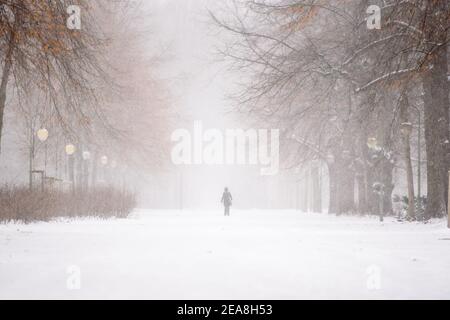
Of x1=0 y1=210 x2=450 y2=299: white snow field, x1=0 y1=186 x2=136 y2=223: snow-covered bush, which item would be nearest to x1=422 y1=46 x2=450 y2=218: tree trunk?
x1=0 y1=210 x2=450 y2=299: white snow field

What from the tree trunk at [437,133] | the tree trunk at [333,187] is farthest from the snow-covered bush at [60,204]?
the tree trunk at [333,187]

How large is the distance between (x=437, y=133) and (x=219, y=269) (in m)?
11.2

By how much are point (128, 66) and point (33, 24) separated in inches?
677

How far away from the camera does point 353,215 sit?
23625mm

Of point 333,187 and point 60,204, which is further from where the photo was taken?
point 333,187

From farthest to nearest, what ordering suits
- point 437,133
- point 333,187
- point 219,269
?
point 333,187 → point 437,133 → point 219,269

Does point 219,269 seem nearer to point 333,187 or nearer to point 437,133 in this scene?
point 437,133

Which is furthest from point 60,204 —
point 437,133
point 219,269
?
point 437,133

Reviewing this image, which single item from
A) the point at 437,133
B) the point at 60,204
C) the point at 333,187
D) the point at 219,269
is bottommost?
the point at 219,269

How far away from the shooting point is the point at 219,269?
638 centimetres

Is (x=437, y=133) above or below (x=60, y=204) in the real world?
above
